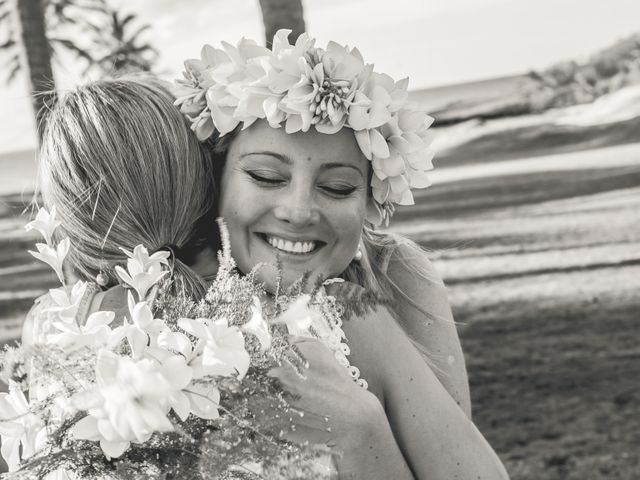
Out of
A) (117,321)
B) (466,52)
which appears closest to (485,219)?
(117,321)

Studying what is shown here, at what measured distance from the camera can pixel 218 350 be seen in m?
1.59

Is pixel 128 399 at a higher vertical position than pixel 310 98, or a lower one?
lower

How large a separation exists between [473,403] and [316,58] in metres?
5.38

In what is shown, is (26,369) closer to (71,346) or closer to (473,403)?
(71,346)

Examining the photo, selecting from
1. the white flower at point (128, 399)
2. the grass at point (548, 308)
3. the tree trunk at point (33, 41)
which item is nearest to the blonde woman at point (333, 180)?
the grass at point (548, 308)

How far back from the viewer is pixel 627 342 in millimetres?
8648

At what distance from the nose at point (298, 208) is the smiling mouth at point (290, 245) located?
67mm

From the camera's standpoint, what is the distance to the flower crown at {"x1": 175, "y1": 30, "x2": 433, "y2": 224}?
2.62m

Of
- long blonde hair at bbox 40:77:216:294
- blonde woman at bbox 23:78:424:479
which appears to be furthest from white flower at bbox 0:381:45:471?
long blonde hair at bbox 40:77:216:294

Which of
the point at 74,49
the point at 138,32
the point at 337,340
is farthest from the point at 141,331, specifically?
the point at 138,32

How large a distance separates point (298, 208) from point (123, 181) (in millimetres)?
515

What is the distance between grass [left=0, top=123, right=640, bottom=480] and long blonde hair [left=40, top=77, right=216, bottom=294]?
89 centimetres

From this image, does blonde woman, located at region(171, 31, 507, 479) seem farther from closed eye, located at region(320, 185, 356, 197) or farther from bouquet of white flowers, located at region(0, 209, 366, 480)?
bouquet of white flowers, located at region(0, 209, 366, 480)

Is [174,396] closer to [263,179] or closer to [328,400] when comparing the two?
[328,400]
